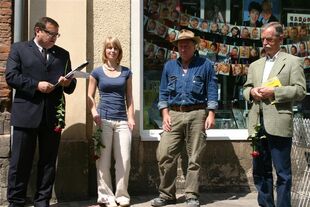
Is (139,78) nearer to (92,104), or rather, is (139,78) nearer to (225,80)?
(92,104)

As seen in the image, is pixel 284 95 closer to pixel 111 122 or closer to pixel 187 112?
pixel 187 112

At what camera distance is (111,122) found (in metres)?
5.73

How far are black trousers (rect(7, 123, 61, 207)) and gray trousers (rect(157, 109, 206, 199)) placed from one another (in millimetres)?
1296

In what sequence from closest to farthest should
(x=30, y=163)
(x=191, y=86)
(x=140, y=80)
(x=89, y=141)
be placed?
(x=30, y=163), (x=191, y=86), (x=89, y=141), (x=140, y=80)

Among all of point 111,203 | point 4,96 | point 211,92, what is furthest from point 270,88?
point 4,96

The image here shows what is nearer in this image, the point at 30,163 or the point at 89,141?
the point at 30,163

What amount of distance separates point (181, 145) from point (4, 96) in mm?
2160

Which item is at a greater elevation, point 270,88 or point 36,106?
point 270,88

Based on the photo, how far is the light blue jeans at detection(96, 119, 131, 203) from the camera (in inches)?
225

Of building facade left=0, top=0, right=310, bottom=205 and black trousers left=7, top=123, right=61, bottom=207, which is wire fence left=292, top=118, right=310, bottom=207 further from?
black trousers left=7, top=123, right=61, bottom=207

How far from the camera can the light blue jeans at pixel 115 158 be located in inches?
225

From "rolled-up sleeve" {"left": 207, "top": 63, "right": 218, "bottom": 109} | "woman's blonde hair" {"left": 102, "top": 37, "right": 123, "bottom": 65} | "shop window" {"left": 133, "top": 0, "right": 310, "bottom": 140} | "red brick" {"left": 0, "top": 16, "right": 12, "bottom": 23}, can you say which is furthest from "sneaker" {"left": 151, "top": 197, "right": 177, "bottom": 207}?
"red brick" {"left": 0, "top": 16, "right": 12, "bottom": 23}

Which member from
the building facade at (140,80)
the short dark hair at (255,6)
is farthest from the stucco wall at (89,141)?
the short dark hair at (255,6)

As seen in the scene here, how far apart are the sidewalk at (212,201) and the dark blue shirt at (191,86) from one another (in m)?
1.21
